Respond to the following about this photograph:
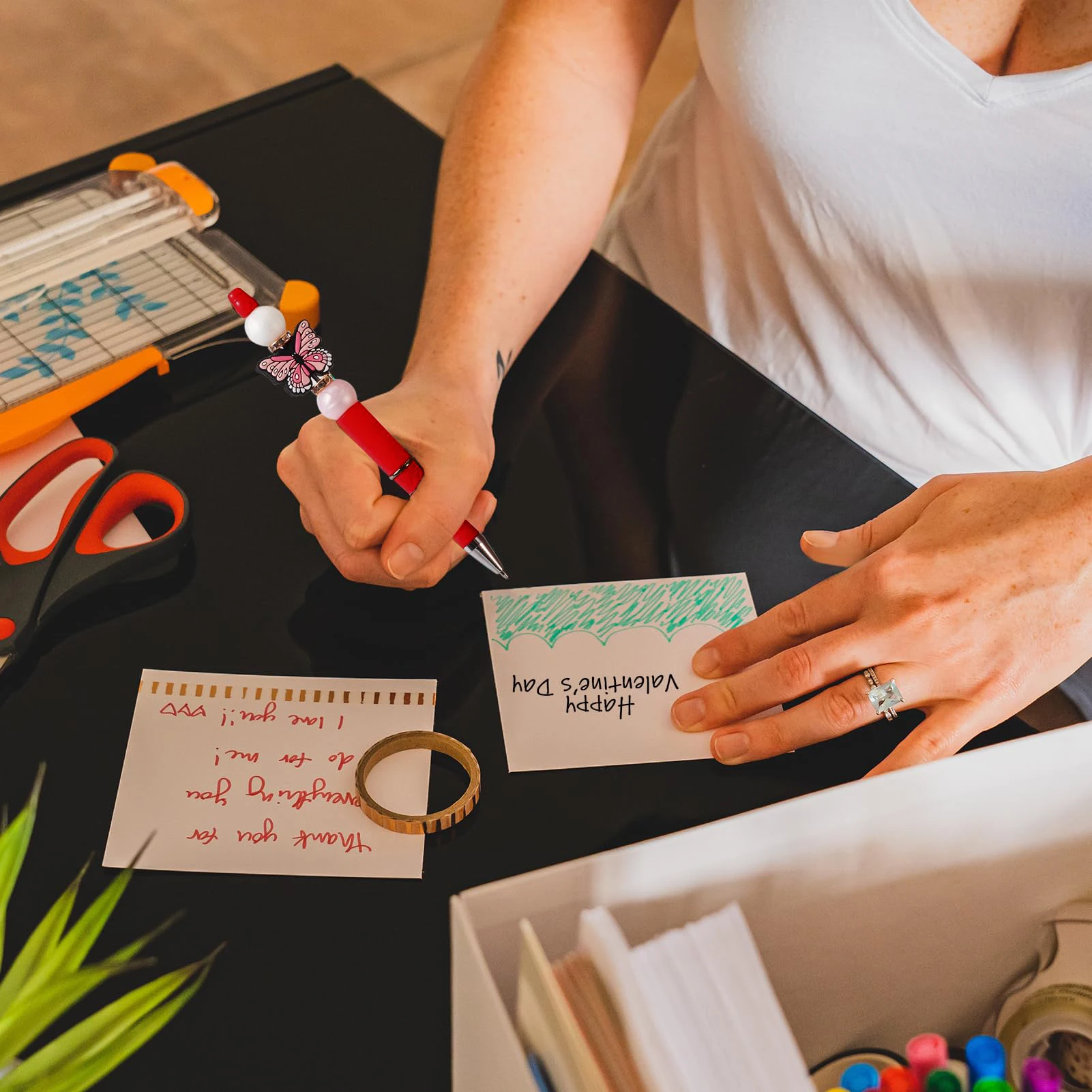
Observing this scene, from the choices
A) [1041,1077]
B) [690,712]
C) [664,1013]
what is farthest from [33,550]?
[1041,1077]

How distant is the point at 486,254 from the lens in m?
0.95

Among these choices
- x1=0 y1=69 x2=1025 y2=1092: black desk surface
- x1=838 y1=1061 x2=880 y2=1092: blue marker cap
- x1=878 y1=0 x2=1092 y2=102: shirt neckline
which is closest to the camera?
x1=838 y1=1061 x2=880 y2=1092: blue marker cap

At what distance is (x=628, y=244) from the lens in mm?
1228

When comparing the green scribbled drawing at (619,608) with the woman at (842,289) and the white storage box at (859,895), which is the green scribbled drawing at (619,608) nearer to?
the woman at (842,289)

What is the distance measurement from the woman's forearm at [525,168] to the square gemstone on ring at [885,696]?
1.22ft

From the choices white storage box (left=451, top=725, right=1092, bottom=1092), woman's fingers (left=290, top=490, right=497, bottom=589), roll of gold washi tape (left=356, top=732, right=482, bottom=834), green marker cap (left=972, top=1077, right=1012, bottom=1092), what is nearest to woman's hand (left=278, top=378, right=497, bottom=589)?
woman's fingers (left=290, top=490, right=497, bottom=589)

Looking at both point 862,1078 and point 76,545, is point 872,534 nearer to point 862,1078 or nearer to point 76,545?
point 862,1078

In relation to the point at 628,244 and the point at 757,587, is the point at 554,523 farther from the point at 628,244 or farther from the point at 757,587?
the point at 628,244

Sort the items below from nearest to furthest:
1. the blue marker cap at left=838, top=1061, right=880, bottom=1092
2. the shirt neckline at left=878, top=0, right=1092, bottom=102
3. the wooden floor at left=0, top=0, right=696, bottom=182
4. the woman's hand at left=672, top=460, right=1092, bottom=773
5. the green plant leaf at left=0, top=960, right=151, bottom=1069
A: the green plant leaf at left=0, top=960, right=151, bottom=1069 < the blue marker cap at left=838, top=1061, right=880, bottom=1092 < the woman's hand at left=672, top=460, right=1092, bottom=773 < the shirt neckline at left=878, top=0, right=1092, bottom=102 < the wooden floor at left=0, top=0, right=696, bottom=182

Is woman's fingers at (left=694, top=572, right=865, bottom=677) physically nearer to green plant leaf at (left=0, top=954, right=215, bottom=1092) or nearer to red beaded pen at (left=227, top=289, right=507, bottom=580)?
red beaded pen at (left=227, top=289, right=507, bottom=580)

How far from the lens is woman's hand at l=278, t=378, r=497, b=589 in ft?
2.48

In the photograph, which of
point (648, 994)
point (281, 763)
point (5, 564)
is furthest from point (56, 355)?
point (648, 994)

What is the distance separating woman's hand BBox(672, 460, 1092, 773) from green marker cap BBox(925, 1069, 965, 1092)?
0.82ft

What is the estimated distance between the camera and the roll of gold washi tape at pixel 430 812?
647 mm
